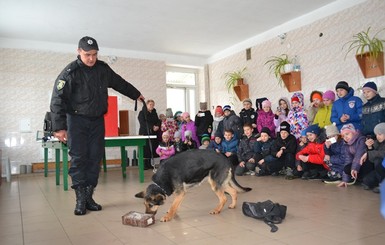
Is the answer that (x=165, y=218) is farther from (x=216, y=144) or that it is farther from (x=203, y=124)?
(x=203, y=124)

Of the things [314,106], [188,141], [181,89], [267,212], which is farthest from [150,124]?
[267,212]

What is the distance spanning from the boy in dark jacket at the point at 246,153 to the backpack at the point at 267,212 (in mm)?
2966

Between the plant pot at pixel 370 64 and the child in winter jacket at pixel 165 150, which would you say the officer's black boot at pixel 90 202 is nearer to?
the child in winter jacket at pixel 165 150

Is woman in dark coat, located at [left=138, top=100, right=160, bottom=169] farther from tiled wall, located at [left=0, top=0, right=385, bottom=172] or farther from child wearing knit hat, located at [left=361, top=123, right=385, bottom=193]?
child wearing knit hat, located at [left=361, top=123, right=385, bottom=193]

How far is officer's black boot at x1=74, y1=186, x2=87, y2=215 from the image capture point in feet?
10.3

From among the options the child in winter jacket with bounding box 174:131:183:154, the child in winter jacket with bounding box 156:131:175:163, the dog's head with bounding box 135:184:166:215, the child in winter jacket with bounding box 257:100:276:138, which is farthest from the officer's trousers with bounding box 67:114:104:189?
the child in winter jacket with bounding box 257:100:276:138

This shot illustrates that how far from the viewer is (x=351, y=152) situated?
4.32 meters

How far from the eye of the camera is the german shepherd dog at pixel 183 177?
108 inches

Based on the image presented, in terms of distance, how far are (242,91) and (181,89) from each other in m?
2.47

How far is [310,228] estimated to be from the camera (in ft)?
7.91

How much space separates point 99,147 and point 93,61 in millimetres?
888

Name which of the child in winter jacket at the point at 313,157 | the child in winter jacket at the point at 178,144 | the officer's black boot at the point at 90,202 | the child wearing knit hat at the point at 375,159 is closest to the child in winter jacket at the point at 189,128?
the child in winter jacket at the point at 178,144

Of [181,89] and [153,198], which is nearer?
[153,198]

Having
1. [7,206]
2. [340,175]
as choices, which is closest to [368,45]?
[340,175]
